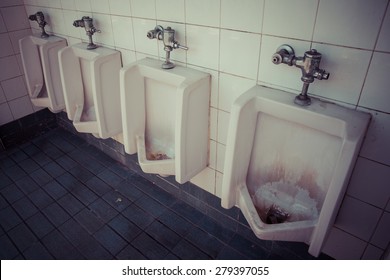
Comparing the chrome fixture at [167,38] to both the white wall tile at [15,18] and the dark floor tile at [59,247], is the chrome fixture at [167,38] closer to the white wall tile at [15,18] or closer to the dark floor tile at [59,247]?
the dark floor tile at [59,247]

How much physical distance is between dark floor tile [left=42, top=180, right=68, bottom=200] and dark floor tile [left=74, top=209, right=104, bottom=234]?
→ 30 cm

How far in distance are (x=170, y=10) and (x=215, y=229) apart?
144 cm

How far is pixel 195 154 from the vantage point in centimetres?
176

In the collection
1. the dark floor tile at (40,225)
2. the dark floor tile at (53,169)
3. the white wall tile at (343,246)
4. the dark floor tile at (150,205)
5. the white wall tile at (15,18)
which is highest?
the white wall tile at (15,18)

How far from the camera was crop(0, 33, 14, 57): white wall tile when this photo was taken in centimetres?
255

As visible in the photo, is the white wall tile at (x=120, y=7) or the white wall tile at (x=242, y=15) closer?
the white wall tile at (x=242, y=15)

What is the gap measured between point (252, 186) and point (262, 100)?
548 millimetres

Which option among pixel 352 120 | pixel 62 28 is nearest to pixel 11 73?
pixel 62 28

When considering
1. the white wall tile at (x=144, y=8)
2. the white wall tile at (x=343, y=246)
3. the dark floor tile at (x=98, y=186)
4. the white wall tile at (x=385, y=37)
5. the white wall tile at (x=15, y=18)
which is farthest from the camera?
the white wall tile at (x=15, y=18)

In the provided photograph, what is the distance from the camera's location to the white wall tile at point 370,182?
1.24 m

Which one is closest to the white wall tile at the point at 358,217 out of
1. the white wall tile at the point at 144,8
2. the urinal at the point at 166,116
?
the urinal at the point at 166,116

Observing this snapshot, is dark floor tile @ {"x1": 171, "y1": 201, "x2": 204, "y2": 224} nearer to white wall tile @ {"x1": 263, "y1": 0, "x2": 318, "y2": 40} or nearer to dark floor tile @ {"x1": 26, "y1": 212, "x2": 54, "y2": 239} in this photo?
dark floor tile @ {"x1": 26, "y1": 212, "x2": 54, "y2": 239}

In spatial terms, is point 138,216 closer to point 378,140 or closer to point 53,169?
point 53,169

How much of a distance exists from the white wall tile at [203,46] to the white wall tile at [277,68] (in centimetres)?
27
